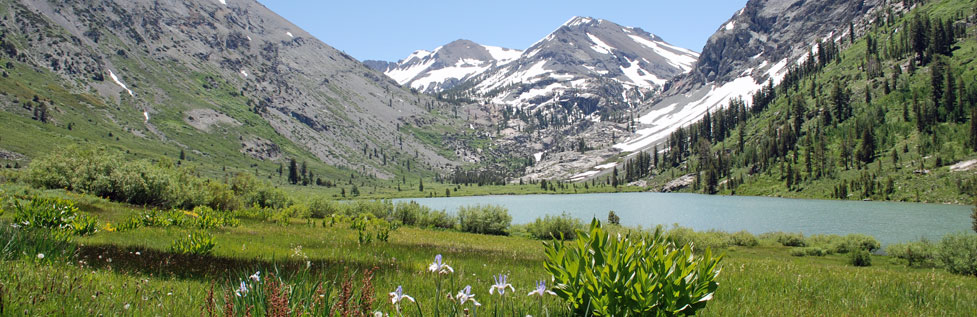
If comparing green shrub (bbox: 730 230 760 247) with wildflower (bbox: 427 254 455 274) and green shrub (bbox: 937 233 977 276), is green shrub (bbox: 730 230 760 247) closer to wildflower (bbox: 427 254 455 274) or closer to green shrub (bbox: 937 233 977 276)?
green shrub (bbox: 937 233 977 276)

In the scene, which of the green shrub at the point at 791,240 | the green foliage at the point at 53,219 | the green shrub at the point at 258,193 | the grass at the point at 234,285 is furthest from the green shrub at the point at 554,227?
the green foliage at the point at 53,219

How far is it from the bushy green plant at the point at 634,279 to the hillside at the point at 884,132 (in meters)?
138

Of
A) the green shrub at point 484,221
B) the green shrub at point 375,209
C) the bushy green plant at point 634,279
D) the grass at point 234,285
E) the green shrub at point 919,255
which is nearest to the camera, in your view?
the bushy green plant at point 634,279

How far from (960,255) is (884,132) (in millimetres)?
163044

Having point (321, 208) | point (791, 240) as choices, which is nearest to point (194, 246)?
point (321, 208)

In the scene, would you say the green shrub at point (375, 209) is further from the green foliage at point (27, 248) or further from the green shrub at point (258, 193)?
the green foliage at point (27, 248)

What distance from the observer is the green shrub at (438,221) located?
4409 centimetres

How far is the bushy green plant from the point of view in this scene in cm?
325

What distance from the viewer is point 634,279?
129 inches

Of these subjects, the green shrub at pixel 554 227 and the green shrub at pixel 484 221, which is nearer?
the green shrub at pixel 554 227

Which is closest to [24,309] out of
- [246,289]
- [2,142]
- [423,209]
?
[246,289]

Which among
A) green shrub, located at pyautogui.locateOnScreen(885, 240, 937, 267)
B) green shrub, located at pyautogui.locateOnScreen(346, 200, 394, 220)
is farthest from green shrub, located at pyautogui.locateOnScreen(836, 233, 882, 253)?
green shrub, located at pyautogui.locateOnScreen(346, 200, 394, 220)

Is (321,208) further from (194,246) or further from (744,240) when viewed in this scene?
(744,240)

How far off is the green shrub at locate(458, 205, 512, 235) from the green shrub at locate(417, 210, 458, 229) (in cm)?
212
